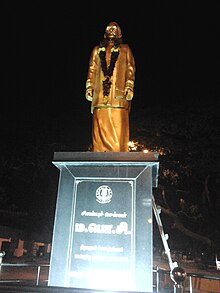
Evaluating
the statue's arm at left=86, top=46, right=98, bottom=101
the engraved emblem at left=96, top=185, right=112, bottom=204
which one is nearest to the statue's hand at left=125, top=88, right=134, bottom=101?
the statue's arm at left=86, top=46, right=98, bottom=101

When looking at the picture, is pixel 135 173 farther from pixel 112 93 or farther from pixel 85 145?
pixel 85 145

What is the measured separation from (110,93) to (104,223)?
8.84 feet

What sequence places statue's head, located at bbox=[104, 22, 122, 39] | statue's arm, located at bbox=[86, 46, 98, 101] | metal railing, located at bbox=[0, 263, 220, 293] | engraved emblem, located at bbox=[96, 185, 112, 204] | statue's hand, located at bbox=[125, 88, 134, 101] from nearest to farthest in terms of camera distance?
engraved emblem, located at bbox=[96, 185, 112, 204], metal railing, located at bbox=[0, 263, 220, 293], statue's hand, located at bbox=[125, 88, 134, 101], statue's arm, located at bbox=[86, 46, 98, 101], statue's head, located at bbox=[104, 22, 122, 39]

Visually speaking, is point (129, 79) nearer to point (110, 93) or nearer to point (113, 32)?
point (110, 93)

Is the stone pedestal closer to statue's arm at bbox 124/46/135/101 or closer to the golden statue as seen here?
the golden statue

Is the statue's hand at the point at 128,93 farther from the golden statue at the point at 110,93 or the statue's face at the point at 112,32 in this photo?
the statue's face at the point at 112,32

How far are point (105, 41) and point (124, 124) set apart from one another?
2020 mm

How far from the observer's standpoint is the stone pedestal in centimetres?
506

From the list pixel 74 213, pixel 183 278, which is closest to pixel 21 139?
pixel 74 213

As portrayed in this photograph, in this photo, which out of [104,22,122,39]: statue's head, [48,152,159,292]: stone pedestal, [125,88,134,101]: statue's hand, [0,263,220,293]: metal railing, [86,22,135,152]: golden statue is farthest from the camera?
[104,22,122,39]: statue's head

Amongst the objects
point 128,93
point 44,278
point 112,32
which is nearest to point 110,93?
point 128,93

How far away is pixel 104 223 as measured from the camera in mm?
5367

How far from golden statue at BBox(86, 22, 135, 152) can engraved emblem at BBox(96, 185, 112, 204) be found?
98 centimetres

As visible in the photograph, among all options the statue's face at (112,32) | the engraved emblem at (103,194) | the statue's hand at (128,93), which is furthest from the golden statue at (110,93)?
the engraved emblem at (103,194)
